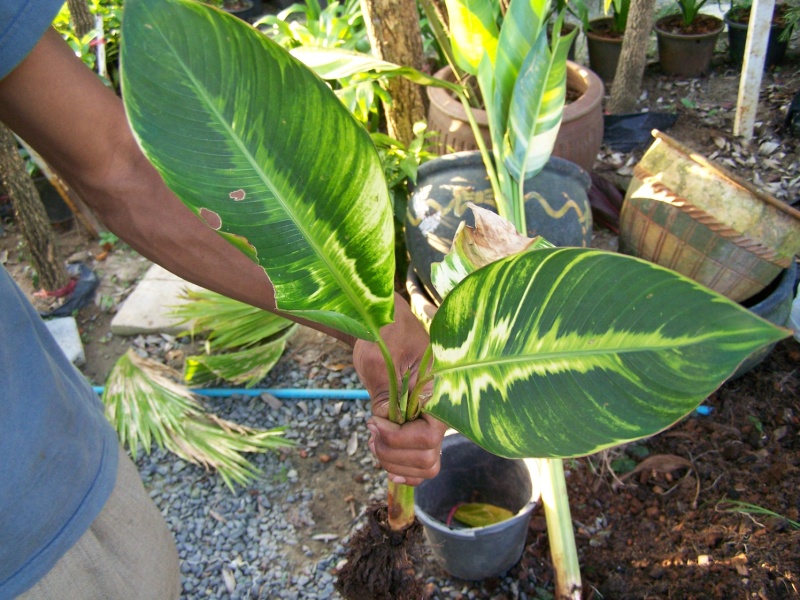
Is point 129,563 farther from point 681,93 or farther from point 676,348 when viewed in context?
point 681,93

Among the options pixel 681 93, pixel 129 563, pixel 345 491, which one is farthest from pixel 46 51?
pixel 681 93

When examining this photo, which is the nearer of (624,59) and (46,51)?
(46,51)

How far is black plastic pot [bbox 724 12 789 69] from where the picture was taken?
3499 millimetres

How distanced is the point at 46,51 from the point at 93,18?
118 inches

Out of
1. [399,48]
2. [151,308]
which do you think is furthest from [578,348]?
[151,308]

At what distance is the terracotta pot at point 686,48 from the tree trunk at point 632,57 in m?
0.47

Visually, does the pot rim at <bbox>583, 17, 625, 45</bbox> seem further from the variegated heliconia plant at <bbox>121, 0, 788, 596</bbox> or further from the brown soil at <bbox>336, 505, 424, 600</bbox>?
the variegated heliconia plant at <bbox>121, 0, 788, 596</bbox>

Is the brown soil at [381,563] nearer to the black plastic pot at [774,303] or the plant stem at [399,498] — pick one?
the plant stem at [399,498]

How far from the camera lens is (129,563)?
1.02 m

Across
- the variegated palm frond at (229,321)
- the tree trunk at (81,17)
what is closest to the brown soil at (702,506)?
the variegated palm frond at (229,321)

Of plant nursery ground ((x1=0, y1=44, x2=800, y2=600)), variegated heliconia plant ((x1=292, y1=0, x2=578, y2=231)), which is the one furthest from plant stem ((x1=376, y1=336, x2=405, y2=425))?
variegated heliconia plant ((x1=292, y1=0, x2=578, y2=231))

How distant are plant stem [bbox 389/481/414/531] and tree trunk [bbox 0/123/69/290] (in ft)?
6.89

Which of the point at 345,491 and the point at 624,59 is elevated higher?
the point at 624,59

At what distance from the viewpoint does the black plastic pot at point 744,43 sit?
350cm
